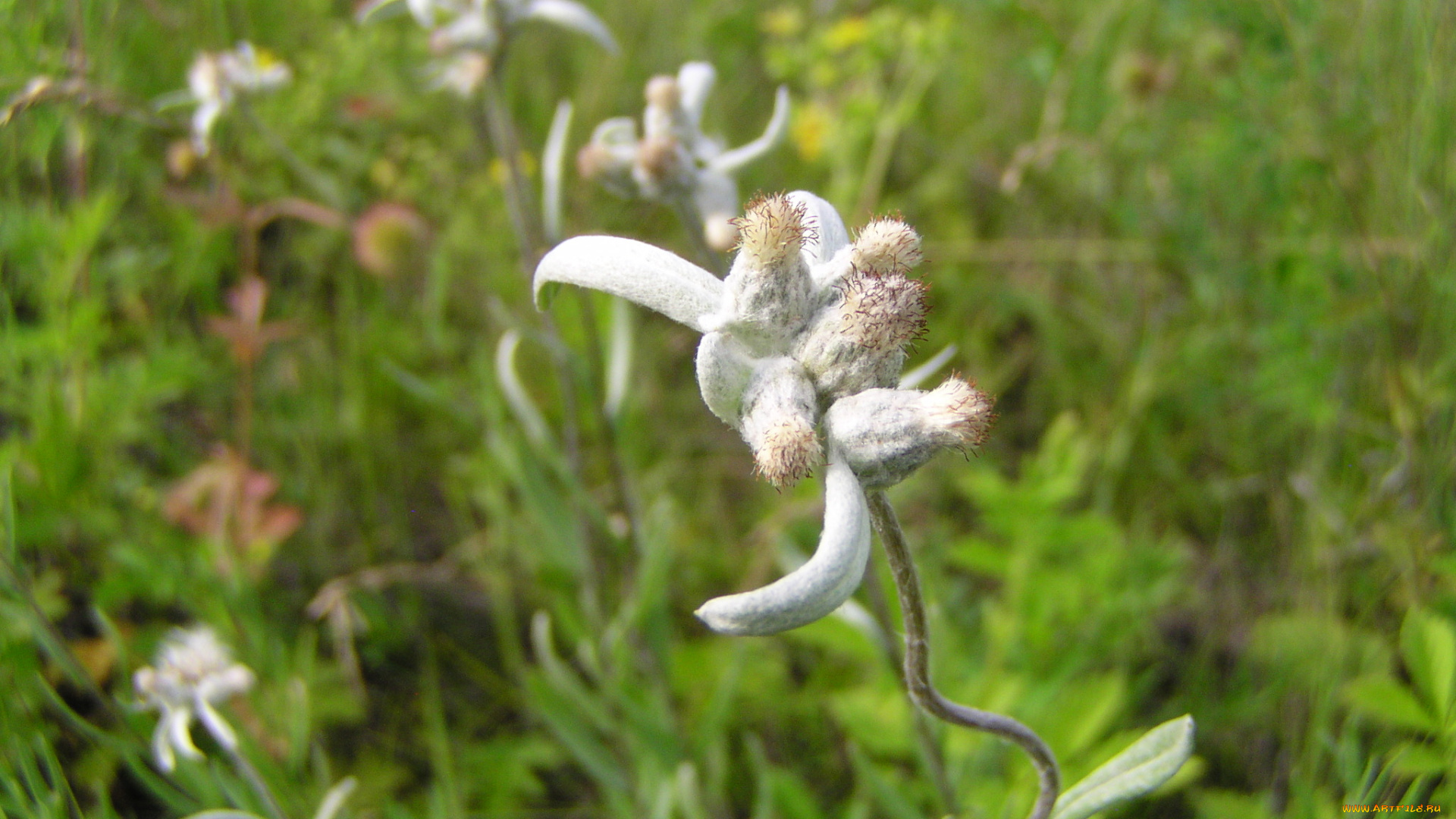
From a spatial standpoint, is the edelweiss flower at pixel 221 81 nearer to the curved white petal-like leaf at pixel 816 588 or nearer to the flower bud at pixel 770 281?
the flower bud at pixel 770 281

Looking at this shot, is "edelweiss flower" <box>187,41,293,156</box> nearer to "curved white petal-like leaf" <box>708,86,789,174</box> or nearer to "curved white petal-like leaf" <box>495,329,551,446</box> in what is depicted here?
"curved white petal-like leaf" <box>495,329,551,446</box>

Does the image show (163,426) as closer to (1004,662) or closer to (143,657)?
(143,657)

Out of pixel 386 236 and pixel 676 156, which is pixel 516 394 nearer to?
pixel 676 156

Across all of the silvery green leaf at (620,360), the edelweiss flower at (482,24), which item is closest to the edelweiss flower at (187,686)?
the silvery green leaf at (620,360)

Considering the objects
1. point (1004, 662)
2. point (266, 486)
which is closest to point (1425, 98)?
point (1004, 662)

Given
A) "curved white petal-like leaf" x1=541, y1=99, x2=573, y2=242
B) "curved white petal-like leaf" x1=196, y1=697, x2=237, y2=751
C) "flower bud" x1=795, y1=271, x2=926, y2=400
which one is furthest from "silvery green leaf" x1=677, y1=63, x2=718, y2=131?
"curved white petal-like leaf" x1=196, y1=697, x2=237, y2=751

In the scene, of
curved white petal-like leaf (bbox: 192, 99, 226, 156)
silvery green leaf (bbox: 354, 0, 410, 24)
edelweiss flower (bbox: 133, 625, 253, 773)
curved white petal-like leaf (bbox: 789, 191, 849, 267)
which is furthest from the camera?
curved white petal-like leaf (bbox: 192, 99, 226, 156)
